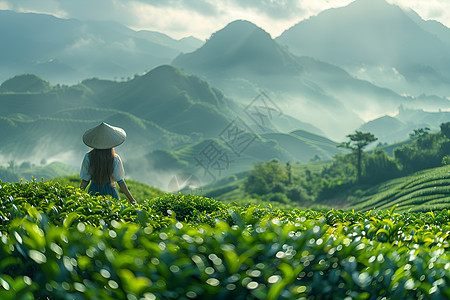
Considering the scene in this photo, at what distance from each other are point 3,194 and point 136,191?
493 inches

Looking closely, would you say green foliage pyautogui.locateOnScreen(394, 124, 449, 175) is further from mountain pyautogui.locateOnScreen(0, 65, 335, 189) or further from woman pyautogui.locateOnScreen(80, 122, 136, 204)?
mountain pyautogui.locateOnScreen(0, 65, 335, 189)

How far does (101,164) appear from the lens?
4.75m

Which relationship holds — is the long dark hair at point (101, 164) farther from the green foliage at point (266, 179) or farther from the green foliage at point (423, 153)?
the green foliage at point (266, 179)

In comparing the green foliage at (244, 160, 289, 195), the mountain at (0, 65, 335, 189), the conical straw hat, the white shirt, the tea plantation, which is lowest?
the green foliage at (244, 160, 289, 195)

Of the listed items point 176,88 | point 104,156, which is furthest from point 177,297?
point 176,88

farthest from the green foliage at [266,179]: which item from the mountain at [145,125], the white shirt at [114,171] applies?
the mountain at [145,125]

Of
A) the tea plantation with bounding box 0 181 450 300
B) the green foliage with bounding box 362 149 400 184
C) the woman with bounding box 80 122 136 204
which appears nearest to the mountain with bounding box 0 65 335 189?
the green foliage with bounding box 362 149 400 184

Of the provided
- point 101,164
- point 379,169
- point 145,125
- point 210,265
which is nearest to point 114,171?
point 101,164

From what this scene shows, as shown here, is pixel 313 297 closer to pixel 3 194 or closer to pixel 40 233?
pixel 40 233

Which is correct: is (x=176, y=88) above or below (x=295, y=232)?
above

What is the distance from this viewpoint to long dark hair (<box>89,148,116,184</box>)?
4.75 m

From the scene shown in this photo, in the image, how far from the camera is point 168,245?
6.31 ft

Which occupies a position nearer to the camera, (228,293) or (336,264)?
(228,293)

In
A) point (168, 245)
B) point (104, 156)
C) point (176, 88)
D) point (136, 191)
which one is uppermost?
point (176, 88)
